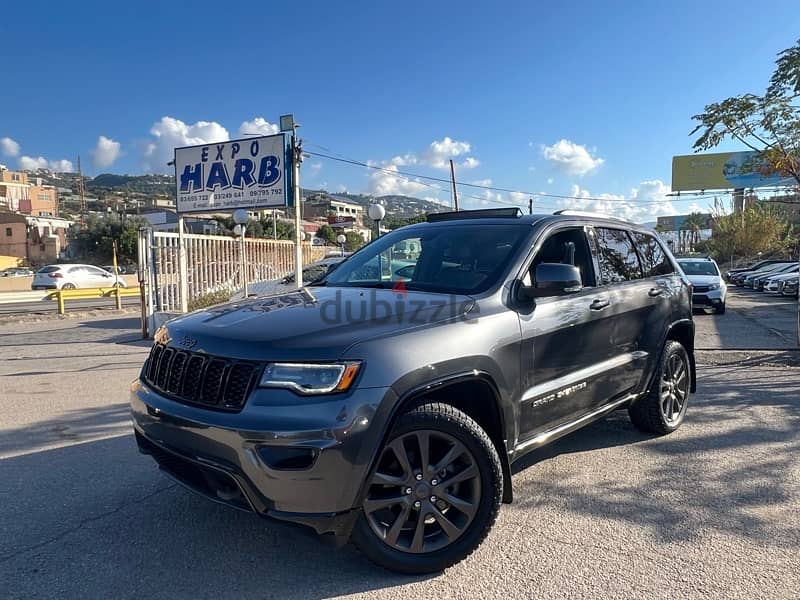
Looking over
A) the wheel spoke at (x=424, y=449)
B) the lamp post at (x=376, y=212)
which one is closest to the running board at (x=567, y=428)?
the wheel spoke at (x=424, y=449)

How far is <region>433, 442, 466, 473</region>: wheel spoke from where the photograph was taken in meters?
2.76

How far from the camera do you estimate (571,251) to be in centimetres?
393

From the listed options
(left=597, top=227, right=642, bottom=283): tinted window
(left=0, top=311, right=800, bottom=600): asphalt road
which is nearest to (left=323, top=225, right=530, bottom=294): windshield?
(left=597, top=227, right=642, bottom=283): tinted window

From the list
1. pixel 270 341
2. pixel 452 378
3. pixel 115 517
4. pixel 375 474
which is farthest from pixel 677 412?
pixel 115 517

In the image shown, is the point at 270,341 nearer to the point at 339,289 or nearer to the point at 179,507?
the point at 339,289

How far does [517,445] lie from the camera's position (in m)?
3.18

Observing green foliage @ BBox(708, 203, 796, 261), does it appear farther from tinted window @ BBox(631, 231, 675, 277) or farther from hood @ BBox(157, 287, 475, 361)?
hood @ BBox(157, 287, 475, 361)

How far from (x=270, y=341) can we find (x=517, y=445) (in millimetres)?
1544

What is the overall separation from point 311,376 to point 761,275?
30190 millimetres

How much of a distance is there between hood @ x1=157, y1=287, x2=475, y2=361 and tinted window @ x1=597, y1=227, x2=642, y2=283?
157cm

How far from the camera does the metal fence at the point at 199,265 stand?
1145 cm

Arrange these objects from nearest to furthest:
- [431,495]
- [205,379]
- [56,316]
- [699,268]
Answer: [205,379] → [431,495] → [56,316] → [699,268]

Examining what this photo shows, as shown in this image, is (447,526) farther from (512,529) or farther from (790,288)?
(790,288)

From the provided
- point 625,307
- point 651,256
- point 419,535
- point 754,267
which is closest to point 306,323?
point 419,535
